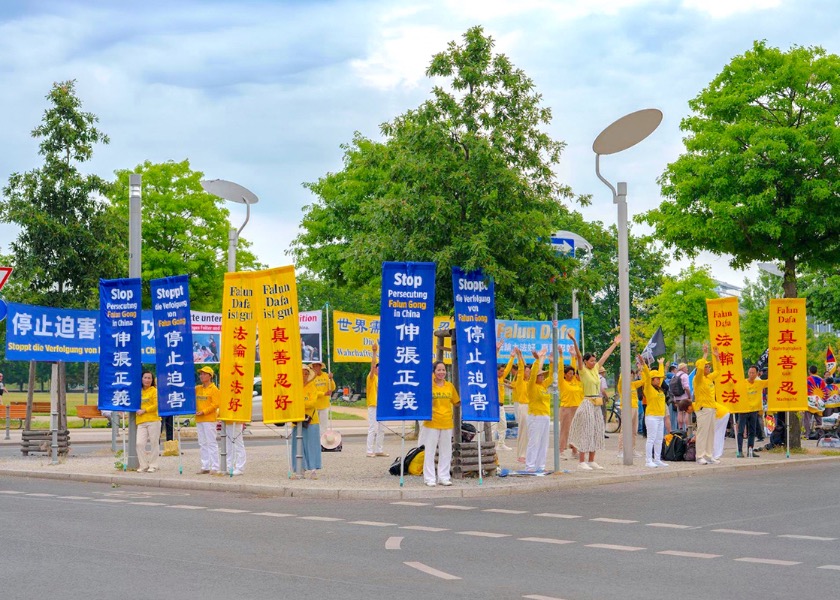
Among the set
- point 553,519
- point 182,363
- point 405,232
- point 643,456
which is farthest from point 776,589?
point 643,456

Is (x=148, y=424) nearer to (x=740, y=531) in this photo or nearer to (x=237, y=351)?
(x=237, y=351)

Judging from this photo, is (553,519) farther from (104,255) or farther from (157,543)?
(104,255)

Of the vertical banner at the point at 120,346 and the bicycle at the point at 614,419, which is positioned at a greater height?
the vertical banner at the point at 120,346

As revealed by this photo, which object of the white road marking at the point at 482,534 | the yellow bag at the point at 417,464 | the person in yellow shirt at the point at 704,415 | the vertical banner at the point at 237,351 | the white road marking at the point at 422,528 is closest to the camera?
the white road marking at the point at 482,534

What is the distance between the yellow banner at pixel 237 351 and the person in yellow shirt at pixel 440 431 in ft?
11.8

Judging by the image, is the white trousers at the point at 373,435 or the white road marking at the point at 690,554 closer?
the white road marking at the point at 690,554

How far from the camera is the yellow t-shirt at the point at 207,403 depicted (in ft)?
66.3

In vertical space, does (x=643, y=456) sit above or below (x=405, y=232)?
below

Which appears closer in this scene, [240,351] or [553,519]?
[553,519]

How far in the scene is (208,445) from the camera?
2022 cm

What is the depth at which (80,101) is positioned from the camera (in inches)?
1052

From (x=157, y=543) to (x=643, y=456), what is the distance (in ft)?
47.3

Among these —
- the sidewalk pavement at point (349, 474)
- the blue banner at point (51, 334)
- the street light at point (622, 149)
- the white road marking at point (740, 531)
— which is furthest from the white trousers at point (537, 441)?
the blue banner at point (51, 334)

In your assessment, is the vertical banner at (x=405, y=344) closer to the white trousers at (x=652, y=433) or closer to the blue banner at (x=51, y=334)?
the white trousers at (x=652, y=433)
